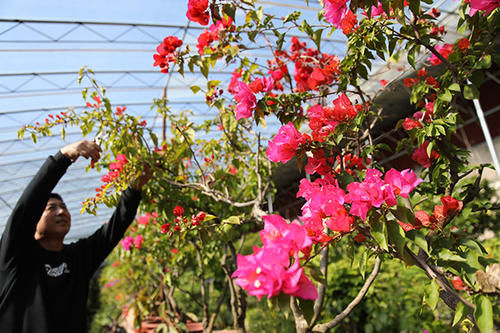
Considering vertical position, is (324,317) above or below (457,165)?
below

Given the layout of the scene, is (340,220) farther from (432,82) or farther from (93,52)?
(93,52)

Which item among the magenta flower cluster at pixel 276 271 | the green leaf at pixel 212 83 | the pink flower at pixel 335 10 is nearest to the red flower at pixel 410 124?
the pink flower at pixel 335 10

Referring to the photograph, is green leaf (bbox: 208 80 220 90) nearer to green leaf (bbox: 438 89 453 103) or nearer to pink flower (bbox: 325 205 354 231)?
green leaf (bbox: 438 89 453 103)

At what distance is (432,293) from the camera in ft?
2.70

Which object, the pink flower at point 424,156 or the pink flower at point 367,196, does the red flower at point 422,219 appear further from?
the pink flower at point 424,156

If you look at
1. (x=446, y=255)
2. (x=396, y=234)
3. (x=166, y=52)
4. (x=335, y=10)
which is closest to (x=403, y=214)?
(x=396, y=234)

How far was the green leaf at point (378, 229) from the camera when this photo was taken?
29.3 inches

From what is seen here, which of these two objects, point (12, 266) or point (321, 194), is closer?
point (321, 194)

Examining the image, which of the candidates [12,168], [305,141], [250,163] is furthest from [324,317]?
[12,168]

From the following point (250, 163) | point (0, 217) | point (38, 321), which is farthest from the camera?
point (0, 217)

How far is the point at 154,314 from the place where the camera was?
195 inches

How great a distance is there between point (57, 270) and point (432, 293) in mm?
1846

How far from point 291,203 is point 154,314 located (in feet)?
34.4

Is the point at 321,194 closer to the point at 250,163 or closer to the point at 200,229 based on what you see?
the point at 200,229
